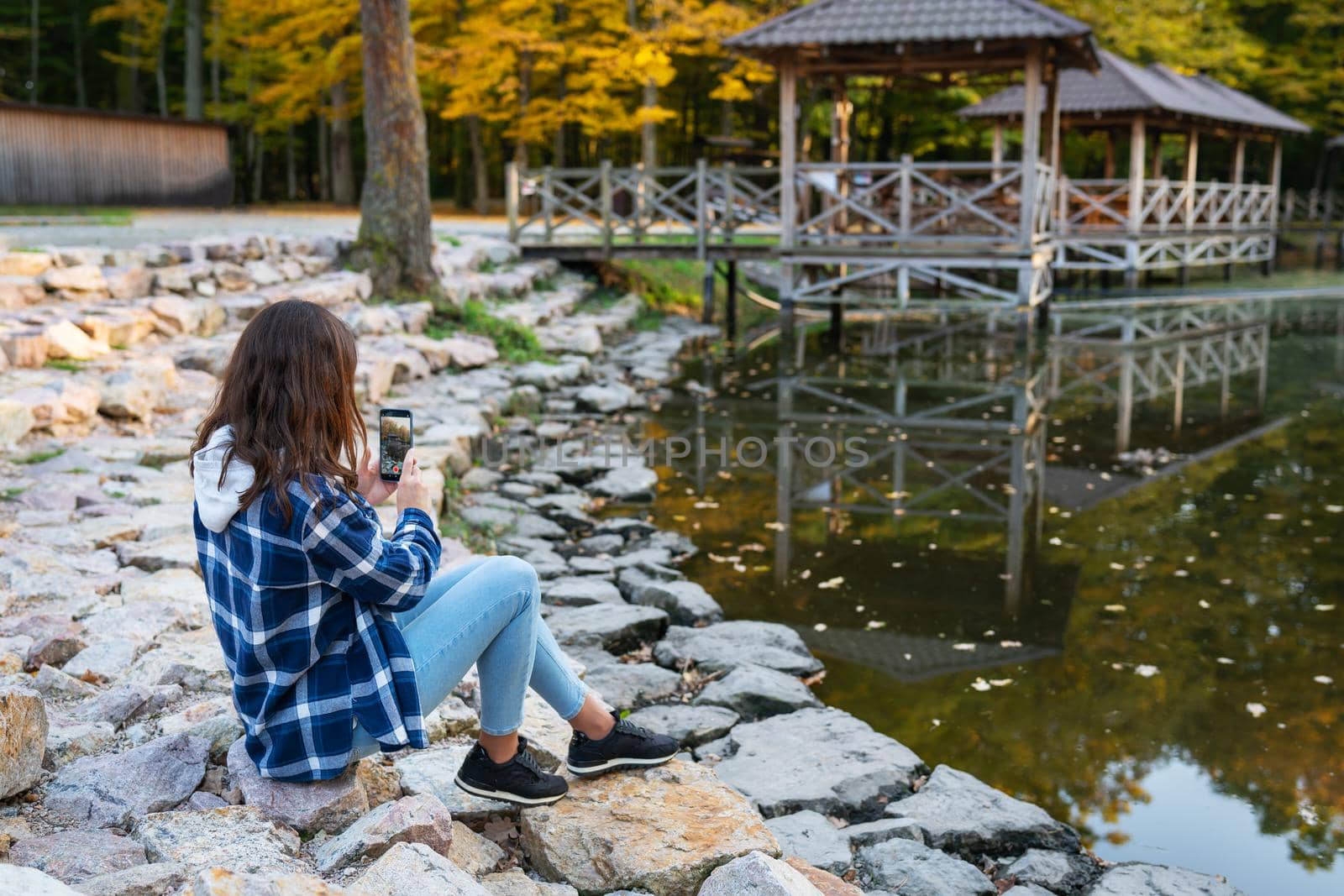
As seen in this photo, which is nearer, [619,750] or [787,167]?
[619,750]

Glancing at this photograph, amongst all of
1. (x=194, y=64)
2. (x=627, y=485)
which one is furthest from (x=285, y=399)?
(x=194, y=64)

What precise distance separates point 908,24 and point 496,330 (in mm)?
5759

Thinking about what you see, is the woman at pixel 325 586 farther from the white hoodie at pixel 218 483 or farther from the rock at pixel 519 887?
the rock at pixel 519 887

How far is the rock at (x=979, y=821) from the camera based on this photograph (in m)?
3.48

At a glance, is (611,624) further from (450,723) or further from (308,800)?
(308,800)

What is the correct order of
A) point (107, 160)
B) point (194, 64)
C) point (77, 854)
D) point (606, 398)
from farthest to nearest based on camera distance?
point (194, 64) < point (107, 160) < point (606, 398) < point (77, 854)

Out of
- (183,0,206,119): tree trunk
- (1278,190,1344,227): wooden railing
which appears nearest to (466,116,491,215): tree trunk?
(183,0,206,119): tree trunk

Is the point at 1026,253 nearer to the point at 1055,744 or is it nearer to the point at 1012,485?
the point at 1012,485

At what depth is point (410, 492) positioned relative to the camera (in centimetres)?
273

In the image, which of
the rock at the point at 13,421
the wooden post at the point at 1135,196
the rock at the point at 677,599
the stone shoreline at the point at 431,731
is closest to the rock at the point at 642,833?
the stone shoreline at the point at 431,731

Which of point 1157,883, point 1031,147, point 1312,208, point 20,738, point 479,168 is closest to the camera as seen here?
point 20,738

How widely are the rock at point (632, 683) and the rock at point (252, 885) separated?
2.29 meters

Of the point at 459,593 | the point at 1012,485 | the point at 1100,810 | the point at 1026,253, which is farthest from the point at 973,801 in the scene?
the point at 1026,253

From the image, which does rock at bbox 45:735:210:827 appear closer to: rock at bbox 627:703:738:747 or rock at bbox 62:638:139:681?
rock at bbox 62:638:139:681
